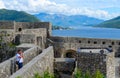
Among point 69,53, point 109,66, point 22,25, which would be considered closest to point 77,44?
point 69,53

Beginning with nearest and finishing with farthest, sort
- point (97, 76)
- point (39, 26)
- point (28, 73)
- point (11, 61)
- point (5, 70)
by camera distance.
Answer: point (28, 73)
point (5, 70)
point (11, 61)
point (97, 76)
point (39, 26)

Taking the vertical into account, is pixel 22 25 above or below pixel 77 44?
above

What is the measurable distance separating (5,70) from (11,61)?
5.14ft

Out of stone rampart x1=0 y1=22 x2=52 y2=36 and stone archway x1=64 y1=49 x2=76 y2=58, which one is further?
stone archway x1=64 y1=49 x2=76 y2=58

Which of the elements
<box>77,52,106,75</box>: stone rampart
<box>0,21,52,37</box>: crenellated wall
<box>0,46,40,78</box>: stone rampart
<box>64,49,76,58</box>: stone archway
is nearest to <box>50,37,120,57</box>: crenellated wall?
<box>64,49,76,58</box>: stone archway

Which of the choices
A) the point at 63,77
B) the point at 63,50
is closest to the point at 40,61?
the point at 63,77

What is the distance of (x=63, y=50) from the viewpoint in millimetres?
41750

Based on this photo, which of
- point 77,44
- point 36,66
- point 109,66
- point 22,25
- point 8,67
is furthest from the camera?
point 22,25

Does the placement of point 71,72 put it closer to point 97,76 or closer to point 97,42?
point 97,76

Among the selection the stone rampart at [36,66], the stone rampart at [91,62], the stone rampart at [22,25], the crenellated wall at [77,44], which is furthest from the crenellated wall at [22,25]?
the stone rampart at [36,66]

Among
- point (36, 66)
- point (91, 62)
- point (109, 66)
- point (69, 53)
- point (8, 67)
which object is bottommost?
point (69, 53)

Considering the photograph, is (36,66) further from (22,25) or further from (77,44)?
(22,25)

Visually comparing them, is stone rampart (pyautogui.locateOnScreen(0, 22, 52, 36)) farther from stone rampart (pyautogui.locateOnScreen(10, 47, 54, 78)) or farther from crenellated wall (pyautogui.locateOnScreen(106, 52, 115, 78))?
crenellated wall (pyautogui.locateOnScreen(106, 52, 115, 78))

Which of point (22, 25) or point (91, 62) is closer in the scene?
point (91, 62)
